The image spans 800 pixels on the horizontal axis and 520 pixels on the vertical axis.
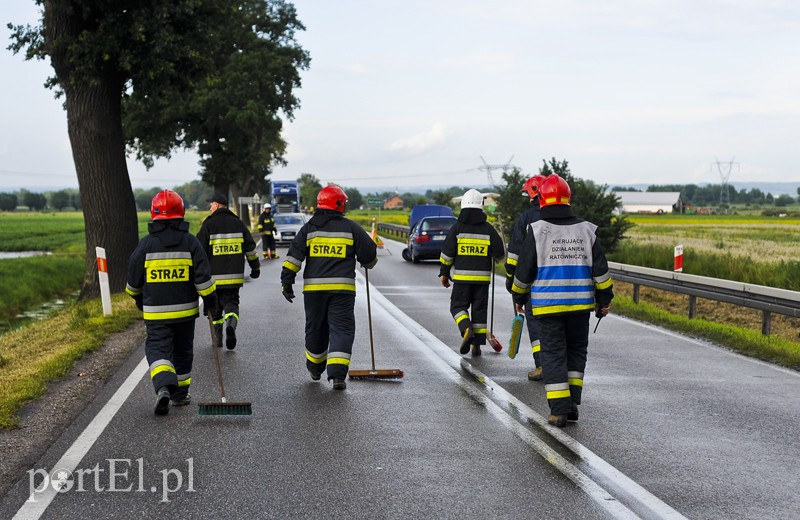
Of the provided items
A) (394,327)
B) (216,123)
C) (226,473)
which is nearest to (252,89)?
(216,123)

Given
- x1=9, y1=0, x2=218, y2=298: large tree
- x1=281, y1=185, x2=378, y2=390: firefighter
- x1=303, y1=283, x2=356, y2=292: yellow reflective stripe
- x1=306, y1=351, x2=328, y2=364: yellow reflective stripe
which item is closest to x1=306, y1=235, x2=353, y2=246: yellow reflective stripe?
x1=281, y1=185, x2=378, y2=390: firefighter

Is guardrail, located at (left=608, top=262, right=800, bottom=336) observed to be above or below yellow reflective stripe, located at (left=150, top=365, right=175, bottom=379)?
below

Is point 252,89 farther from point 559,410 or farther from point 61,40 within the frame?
point 559,410

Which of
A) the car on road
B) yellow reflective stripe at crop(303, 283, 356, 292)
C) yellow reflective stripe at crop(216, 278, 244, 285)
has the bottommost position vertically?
the car on road

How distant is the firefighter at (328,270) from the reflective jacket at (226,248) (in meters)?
2.50

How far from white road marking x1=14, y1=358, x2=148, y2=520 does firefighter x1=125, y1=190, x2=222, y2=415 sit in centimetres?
51

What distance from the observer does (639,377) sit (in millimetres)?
8812

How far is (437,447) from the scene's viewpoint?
604cm

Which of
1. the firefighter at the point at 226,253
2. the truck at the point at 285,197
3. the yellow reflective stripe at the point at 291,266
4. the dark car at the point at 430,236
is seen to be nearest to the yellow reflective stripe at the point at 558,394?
the yellow reflective stripe at the point at 291,266

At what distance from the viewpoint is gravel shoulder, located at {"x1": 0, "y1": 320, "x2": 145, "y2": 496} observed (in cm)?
568

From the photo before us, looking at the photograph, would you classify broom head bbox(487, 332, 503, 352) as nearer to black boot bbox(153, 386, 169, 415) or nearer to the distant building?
the distant building

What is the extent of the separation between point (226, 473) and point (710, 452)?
126 inches

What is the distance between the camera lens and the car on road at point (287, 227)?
37812 mm

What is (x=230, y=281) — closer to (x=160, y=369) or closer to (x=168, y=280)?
(x=168, y=280)
